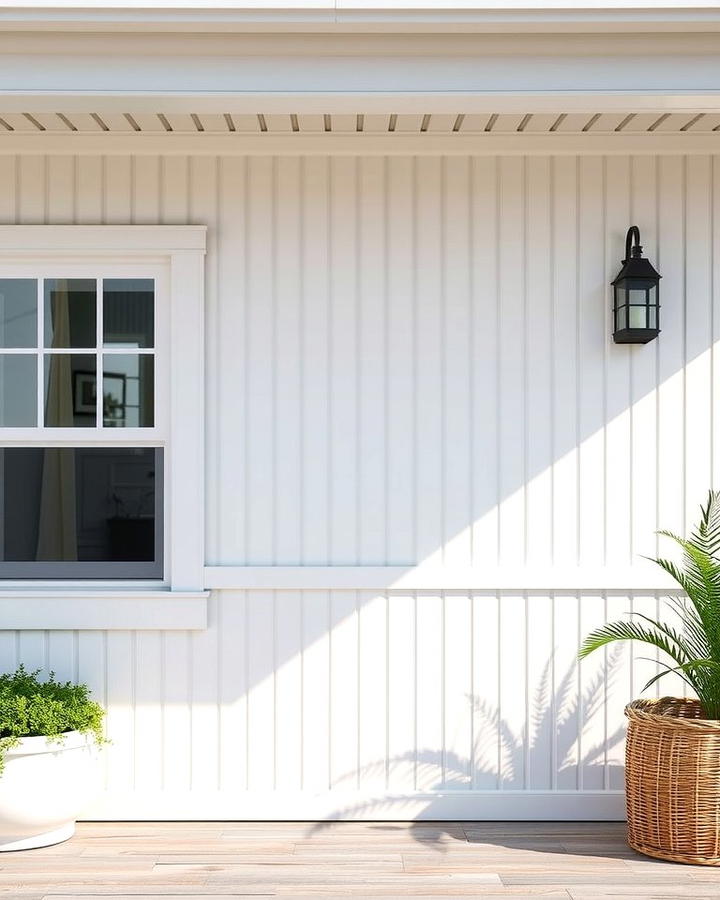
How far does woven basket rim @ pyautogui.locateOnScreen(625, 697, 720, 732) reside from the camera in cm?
312

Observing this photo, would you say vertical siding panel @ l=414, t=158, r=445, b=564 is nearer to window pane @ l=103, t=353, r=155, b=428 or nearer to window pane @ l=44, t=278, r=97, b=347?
window pane @ l=103, t=353, r=155, b=428

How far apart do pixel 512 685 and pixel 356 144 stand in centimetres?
211

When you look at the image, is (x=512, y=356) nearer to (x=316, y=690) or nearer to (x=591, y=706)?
(x=591, y=706)

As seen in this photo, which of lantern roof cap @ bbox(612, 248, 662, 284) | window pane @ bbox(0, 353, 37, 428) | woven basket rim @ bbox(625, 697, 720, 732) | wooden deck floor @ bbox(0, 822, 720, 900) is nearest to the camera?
wooden deck floor @ bbox(0, 822, 720, 900)

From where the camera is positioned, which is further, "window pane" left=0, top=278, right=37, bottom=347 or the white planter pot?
"window pane" left=0, top=278, right=37, bottom=347

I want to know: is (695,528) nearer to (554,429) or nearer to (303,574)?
(554,429)

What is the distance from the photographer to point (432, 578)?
3615 mm

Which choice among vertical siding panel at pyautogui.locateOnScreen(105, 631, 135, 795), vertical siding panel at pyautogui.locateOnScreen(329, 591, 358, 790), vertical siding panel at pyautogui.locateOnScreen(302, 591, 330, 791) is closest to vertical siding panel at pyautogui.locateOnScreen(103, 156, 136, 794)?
vertical siding panel at pyautogui.locateOnScreen(105, 631, 135, 795)

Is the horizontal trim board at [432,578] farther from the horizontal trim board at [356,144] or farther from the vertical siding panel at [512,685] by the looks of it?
the horizontal trim board at [356,144]

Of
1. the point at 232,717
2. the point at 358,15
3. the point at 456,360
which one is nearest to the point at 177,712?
the point at 232,717

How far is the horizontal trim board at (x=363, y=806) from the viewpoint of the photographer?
3590 mm

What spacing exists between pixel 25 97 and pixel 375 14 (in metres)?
1.04

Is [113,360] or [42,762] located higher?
[113,360]

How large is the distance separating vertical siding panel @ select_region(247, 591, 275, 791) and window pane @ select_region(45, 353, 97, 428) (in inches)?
37.7
